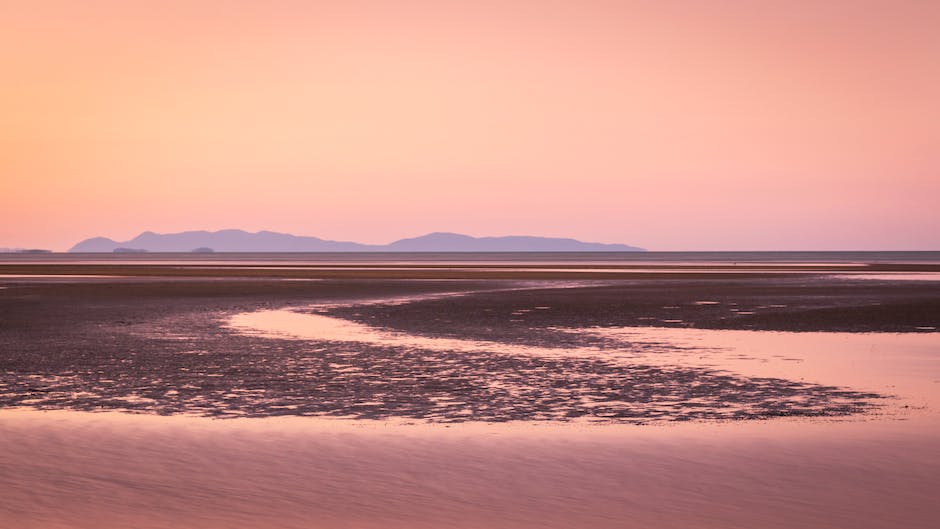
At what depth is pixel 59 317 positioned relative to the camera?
3734cm

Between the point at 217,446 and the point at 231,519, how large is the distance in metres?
3.80

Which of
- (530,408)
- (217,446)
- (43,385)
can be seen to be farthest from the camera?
(43,385)

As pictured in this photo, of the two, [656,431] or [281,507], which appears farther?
[656,431]

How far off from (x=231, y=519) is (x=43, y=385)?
36.9ft

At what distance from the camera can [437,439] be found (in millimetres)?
13836

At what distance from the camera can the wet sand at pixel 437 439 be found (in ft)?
33.1

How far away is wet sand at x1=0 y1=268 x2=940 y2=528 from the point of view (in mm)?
10078

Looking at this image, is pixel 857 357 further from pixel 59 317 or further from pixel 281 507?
pixel 59 317

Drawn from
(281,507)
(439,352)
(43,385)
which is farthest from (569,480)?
(439,352)

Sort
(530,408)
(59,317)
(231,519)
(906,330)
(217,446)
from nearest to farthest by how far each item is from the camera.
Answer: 1. (231,519)
2. (217,446)
3. (530,408)
4. (906,330)
5. (59,317)

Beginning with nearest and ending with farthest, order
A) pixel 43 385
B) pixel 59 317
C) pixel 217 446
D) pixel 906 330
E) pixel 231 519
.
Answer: pixel 231 519 < pixel 217 446 < pixel 43 385 < pixel 906 330 < pixel 59 317

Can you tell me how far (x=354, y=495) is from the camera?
10680mm

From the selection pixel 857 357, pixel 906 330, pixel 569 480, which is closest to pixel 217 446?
pixel 569 480

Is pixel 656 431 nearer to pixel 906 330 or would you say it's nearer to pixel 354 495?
pixel 354 495
